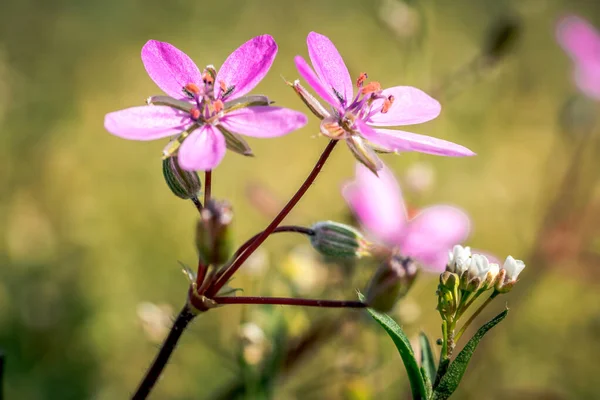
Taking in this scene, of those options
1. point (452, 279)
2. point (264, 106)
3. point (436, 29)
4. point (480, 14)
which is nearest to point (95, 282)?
point (264, 106)

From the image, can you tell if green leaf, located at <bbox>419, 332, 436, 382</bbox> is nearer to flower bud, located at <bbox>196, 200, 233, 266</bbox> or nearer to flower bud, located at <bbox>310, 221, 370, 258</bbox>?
flower bud, located at <bbox>310, 221, 370, 258</bbox>

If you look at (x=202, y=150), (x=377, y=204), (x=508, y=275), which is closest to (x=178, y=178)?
(x=202, y=150)

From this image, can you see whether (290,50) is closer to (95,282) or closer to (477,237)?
(477,237)

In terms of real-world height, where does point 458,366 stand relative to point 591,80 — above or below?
below

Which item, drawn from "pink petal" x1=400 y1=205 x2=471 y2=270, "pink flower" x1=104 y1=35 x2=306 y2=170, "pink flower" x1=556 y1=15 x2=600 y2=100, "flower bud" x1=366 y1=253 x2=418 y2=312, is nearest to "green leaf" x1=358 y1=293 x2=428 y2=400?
"flower bud" x1=366 y1=253 x2=418 y2=312

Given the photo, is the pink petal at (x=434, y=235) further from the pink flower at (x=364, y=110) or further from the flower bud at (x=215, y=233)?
the flower bud at (x=215, y=233)

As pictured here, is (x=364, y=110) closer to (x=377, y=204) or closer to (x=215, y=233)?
(x=215, y=233)
